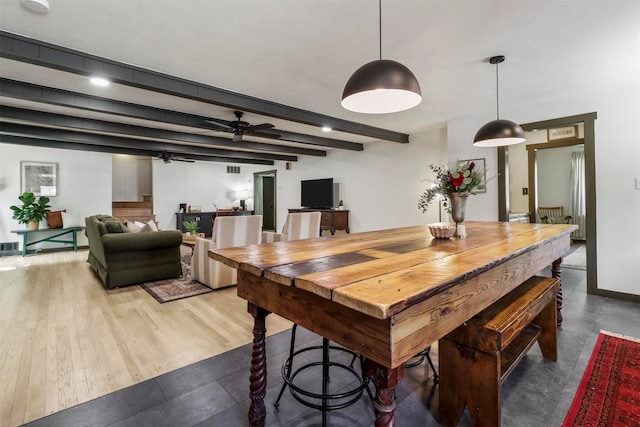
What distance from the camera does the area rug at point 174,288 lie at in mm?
3613

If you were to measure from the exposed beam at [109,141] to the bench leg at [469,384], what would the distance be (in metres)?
6.99

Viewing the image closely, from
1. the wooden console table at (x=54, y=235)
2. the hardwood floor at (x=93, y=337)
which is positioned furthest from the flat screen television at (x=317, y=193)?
the wooden console table at (x=54, y=235)

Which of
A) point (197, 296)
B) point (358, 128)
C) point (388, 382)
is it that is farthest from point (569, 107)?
point (197, 296)

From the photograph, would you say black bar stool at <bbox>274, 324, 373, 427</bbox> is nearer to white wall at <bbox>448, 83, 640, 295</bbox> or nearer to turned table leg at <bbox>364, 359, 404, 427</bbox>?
turned table leg at <bbox>364, 359, 404, 427</bbox>

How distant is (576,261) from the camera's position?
521 centimetres

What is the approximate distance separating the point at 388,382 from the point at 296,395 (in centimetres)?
102

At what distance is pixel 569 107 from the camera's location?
3770mm

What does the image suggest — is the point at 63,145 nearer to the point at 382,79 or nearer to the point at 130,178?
the point at 130,178

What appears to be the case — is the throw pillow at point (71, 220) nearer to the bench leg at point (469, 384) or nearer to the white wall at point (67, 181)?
the white wall at point (67, 181)

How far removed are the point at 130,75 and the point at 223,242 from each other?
1942 millimetres

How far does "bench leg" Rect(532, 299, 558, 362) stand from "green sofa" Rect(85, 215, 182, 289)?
167 inches

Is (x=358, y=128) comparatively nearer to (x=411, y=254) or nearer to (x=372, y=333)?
(x=411, y=254)

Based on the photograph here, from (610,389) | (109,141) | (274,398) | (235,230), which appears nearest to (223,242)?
(235,230)

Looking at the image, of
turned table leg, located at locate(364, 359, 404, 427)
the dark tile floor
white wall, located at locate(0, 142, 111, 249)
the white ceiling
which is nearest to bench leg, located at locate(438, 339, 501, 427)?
the dark tile floor
